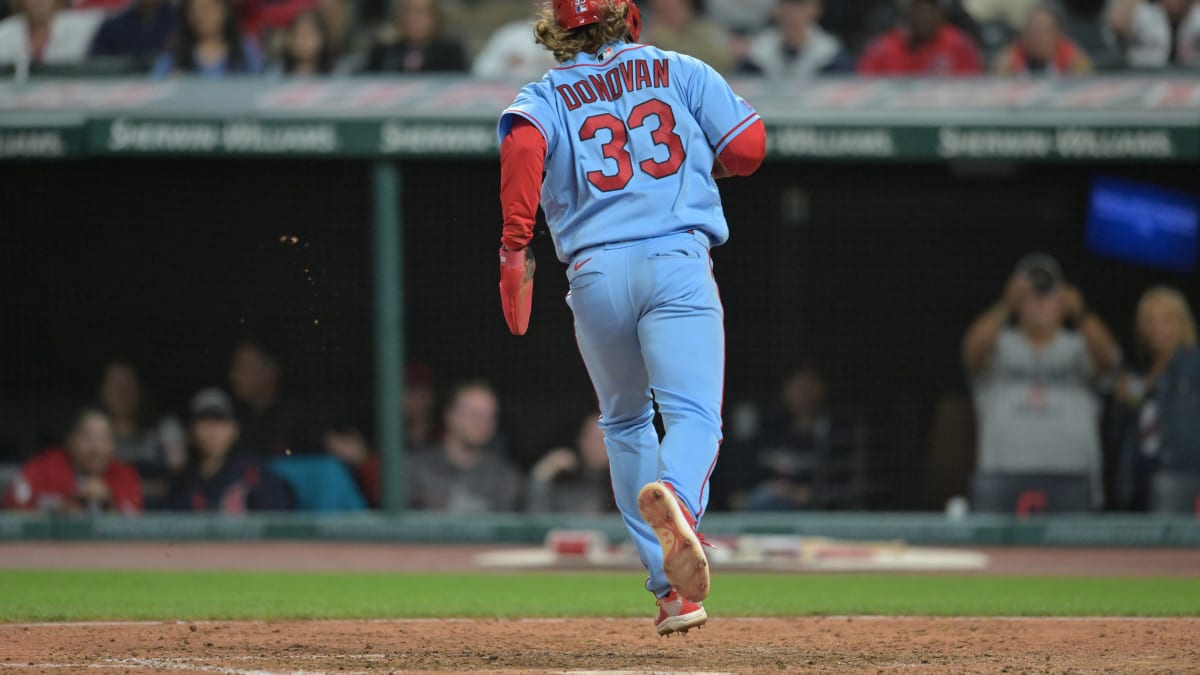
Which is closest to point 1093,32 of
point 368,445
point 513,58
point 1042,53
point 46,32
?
point 1042,53

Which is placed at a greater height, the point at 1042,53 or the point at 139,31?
the point at 139,31

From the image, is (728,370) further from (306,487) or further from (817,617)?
(817,617)

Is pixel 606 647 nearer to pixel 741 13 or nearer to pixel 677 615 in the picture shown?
pixel 677 615

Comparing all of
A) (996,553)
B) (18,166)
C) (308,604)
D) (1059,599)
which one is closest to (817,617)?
(1059,599)

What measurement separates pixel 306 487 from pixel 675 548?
578 centimetres

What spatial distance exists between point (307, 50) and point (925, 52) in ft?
11.8

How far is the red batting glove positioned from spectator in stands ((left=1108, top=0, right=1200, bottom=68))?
616 centimetres

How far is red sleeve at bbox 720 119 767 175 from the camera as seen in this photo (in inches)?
180

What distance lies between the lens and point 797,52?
9.99m

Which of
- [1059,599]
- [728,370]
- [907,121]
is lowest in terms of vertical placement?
[1059,599]

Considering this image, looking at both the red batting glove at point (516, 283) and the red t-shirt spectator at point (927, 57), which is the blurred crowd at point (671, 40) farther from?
the red batting glove at point (516, 283)

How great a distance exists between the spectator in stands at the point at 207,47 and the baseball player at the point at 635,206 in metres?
5.74

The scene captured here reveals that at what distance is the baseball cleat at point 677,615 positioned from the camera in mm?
4582

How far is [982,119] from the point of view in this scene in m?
9.12
